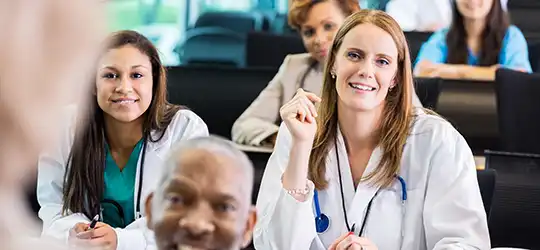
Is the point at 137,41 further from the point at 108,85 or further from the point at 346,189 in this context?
the point at 346,189

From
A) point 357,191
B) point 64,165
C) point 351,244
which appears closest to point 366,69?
point 357,191

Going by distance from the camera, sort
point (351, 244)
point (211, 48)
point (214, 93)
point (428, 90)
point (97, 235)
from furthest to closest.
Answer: point (211, 48) < point (214, 93) < point (428, 90) < point (97, 235) < point (351, 244)

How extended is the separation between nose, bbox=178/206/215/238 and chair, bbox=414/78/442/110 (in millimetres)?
2180

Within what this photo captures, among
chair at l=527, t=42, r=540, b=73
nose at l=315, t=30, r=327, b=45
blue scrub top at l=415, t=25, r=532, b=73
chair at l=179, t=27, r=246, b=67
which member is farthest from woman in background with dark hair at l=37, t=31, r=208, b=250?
chair at l=179, t=27, r=246, b=67

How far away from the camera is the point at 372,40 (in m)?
1.83

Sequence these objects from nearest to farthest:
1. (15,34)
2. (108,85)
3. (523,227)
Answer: (15,34) → (108,85) → (523,227)

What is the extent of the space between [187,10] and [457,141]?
18.9ft

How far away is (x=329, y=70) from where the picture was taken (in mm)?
1940

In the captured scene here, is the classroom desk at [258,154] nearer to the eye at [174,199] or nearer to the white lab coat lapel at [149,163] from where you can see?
the white lab coat lapel at [149,163]

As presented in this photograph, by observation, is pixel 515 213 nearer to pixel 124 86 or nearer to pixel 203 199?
pixel 124 86

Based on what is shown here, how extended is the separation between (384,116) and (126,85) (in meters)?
0.55

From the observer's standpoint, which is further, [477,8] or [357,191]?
[477,8]

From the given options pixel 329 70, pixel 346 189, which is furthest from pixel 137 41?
pixel 346 189

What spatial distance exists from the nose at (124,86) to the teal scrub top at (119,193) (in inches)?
5.0
